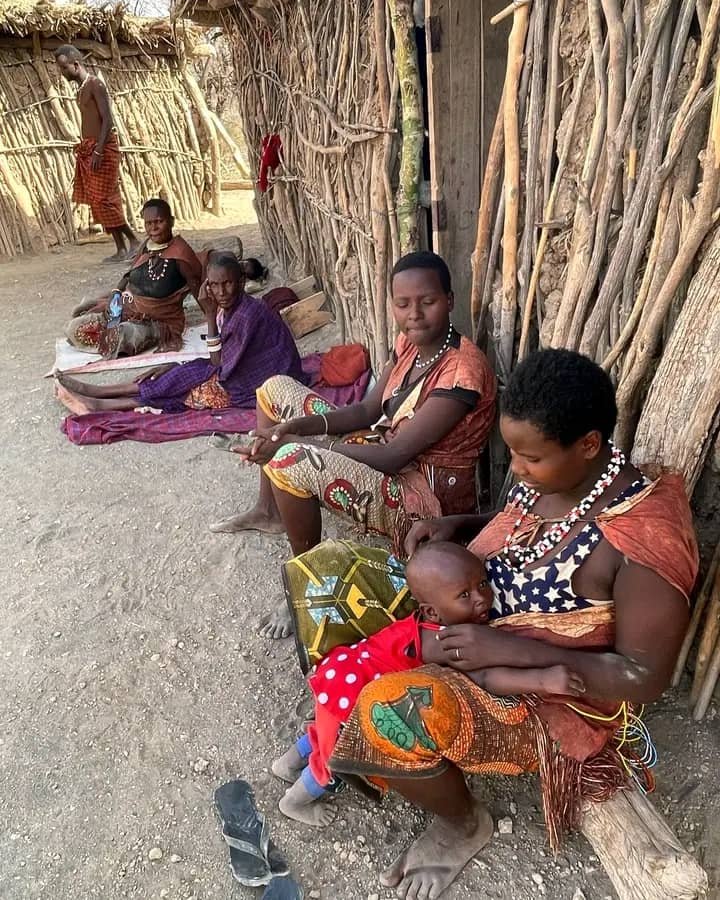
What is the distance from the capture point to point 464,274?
125 inches

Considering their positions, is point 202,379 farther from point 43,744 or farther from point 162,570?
point 43,744

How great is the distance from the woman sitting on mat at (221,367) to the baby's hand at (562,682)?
2.99 m

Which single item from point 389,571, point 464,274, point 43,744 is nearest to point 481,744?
point 389,571

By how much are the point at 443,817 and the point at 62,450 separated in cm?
308

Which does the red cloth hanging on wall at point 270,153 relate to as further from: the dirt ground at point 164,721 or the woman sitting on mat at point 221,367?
the dirt ground at point 164,721

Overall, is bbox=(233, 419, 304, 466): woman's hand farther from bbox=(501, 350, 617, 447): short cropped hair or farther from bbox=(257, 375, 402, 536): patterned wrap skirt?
bbox=(501, 350, 617, 447): short cropped hair

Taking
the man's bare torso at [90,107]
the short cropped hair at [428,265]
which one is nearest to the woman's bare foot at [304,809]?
the short cropped hair at [428,265]

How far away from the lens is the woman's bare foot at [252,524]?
10.2 ft

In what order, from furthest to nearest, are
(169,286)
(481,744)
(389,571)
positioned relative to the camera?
Answer: (169,286)
(389,571)
(481,744)

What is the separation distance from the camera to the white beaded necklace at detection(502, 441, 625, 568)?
156 cm

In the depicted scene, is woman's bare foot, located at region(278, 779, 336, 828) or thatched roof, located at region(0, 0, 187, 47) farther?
thatched roof, located at region(0, 0, 187, 47)

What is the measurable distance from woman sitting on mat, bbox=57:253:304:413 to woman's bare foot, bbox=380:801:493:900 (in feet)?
9.55

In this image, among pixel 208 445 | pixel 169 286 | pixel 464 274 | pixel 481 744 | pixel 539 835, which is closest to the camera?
pixel 481 744

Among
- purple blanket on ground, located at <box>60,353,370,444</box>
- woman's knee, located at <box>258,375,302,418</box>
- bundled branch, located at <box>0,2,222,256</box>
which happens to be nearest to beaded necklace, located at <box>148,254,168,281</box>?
purple blanket on ground, located at <box>60,353,370,444</box>
